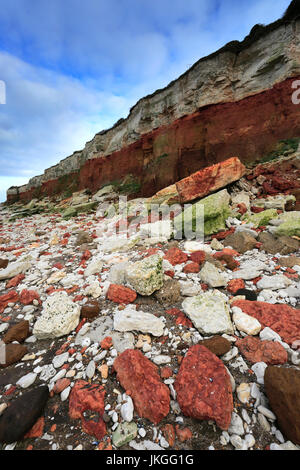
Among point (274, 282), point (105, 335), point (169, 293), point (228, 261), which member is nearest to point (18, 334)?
point (105, 335)

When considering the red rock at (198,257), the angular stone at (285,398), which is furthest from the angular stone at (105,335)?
the red rock at (198,257)

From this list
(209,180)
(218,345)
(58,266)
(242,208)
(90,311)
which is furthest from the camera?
(209,180)

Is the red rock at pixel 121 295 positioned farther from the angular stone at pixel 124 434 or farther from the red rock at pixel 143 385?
the angular stone at pixel 124 434

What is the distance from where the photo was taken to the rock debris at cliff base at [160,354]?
3.96ft

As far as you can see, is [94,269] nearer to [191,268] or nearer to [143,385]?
[191,268]

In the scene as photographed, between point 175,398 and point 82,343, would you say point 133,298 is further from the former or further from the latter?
point 175,398

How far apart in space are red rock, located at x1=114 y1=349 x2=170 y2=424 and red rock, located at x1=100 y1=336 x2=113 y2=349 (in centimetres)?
25

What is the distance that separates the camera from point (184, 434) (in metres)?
1.19

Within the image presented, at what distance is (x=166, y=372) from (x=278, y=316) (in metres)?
1.32

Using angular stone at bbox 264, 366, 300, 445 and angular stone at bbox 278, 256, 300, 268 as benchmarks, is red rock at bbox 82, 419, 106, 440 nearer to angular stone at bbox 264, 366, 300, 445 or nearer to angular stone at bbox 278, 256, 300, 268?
angular stone at bbox 264, 366, 300, 445

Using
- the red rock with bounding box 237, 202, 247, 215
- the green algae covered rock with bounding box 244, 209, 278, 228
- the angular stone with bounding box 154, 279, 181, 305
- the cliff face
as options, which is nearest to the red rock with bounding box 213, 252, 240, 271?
the angular stone with bounding box 154, 279, 181, 305

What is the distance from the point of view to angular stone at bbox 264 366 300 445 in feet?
3.64

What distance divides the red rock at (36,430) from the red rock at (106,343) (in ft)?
2.14
